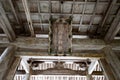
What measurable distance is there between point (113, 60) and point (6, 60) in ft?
17.5

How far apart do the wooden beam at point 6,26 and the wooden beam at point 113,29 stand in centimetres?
534

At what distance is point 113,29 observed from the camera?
8.64 meters

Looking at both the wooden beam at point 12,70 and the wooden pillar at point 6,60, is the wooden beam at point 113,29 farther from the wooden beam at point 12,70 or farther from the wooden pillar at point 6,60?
the wooden pillar at point 6,60

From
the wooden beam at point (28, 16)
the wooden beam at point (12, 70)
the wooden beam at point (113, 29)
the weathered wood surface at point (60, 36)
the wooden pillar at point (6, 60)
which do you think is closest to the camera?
the weathered wood surface at point (60, 36)

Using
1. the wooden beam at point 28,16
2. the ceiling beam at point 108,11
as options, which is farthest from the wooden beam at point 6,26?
the ceiling beam at point 108,11

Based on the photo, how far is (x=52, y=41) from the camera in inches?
303

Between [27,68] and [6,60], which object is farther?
[27,68]

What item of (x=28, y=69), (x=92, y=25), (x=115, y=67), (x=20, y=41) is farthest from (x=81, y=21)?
(x=28, y=69)

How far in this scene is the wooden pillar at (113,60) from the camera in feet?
24.8

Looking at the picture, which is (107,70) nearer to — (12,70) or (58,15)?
(58,15)

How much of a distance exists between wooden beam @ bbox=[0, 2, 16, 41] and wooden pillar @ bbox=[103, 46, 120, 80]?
5244mm

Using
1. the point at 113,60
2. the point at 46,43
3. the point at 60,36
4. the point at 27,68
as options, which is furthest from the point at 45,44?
the point at 113,60

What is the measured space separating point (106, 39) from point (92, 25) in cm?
114

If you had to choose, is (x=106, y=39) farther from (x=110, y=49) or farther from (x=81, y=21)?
(x=81, y=21)
